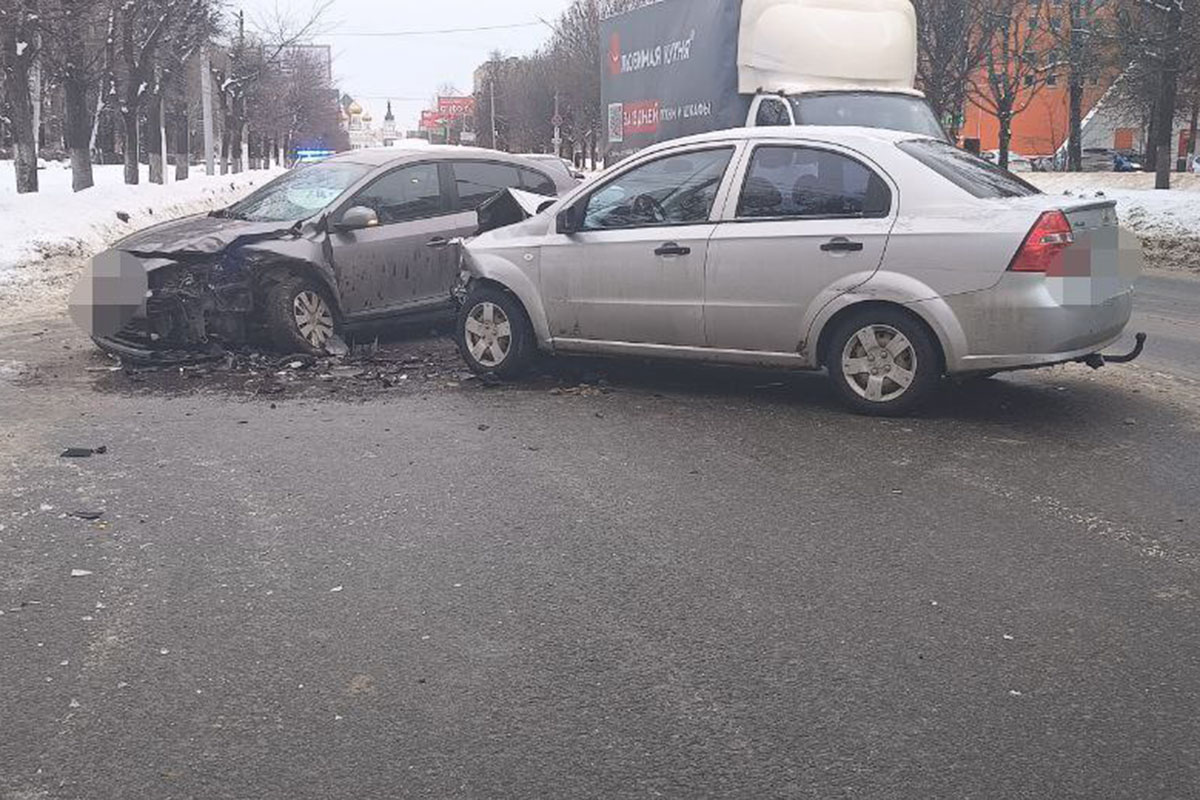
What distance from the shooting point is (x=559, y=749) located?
3105 millimetres

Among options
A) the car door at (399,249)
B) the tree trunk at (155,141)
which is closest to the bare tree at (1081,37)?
the car door at (399,249)

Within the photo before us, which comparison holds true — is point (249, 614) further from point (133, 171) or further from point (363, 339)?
point (133, 171)

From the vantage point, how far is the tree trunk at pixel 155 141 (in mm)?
33656

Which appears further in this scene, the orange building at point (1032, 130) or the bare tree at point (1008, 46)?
the orange building at point (1032, 130)

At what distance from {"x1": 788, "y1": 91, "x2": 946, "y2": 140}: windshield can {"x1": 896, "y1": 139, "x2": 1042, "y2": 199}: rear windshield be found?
552cm

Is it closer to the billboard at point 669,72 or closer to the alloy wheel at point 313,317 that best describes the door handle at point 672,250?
the alloy wheel at point 313,317

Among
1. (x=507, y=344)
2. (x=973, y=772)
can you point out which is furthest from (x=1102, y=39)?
(x=973, y=772)

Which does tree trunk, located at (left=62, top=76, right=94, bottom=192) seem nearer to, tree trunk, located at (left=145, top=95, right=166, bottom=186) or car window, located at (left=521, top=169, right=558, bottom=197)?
tree trunk, located at (left=145, top=95, right=166, bottom=186)

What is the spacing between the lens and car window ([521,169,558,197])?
34.4ft

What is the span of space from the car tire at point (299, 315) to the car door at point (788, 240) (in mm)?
3447

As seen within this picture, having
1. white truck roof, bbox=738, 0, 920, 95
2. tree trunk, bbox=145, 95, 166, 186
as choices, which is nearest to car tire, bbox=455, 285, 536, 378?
white truck roof, bbox=738, 0, 920, 95

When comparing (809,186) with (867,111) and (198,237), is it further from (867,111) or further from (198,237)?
(867,111)

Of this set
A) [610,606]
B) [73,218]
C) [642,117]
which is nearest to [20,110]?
[73,218]

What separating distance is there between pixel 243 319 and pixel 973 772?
23.4ft
